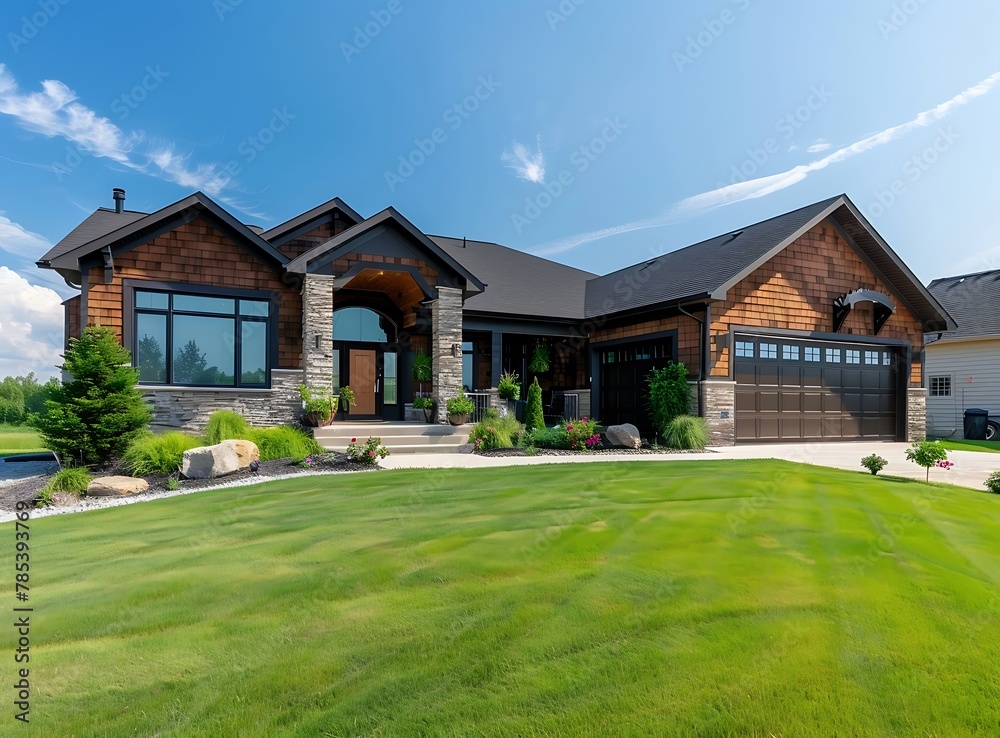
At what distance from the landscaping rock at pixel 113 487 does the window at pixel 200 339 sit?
4.46 m

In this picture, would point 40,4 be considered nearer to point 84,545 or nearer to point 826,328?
point 84,545

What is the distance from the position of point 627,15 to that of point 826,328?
33.2 ft

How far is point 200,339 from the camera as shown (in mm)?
12828

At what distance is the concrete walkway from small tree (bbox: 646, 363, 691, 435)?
58.8 inches

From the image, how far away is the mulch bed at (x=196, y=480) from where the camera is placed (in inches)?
318

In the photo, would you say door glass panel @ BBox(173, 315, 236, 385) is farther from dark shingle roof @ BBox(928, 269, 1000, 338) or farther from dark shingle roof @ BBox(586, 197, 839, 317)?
dark shingle roof @ BBox(928, 269, 1000, 338)

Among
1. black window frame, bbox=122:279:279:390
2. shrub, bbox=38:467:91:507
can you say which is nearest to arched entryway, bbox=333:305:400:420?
black window frame, bbox=122:279:279:390

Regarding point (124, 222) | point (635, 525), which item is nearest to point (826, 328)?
point (635, 525)

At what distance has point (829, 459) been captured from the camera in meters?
12.0

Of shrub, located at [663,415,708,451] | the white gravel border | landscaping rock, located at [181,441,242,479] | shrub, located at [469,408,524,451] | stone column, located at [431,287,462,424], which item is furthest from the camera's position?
stone column, located at [431,287,462,424]

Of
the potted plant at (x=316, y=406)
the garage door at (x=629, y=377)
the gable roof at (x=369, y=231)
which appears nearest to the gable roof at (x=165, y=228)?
the gable roof at (x=369, y=231)

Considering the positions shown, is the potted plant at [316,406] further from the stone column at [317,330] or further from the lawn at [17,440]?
the lawn at [17,440]

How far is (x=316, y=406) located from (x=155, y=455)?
362 centimetres

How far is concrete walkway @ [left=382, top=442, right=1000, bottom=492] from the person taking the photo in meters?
10.0
